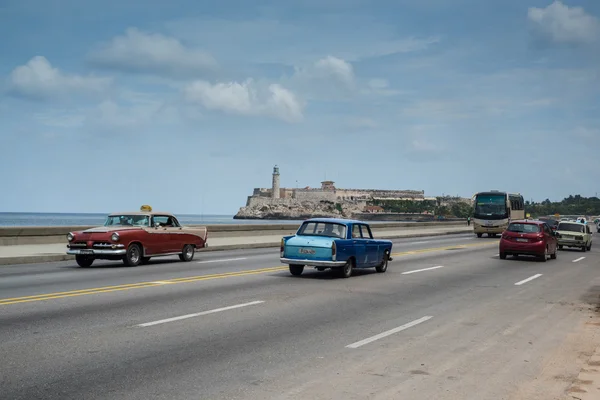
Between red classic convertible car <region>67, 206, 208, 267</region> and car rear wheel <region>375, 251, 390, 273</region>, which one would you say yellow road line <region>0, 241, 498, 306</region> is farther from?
red classic convertible car <region>67, 206, 208, 267</region>

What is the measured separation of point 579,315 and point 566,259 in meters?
17.4

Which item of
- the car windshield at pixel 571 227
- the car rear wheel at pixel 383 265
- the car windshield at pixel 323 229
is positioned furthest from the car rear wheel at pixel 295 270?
the car windshield at pixel 571 227

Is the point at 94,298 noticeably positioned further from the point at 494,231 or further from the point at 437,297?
the point at 494,231

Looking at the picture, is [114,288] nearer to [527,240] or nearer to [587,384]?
[587,384]

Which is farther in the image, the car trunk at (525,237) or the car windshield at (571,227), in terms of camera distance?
the car windshield at (571,227)

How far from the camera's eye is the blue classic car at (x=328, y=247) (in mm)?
17578

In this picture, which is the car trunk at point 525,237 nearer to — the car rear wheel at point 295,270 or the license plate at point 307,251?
the car rear wheel at point 295,270

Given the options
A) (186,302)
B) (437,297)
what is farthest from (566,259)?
(186,302)

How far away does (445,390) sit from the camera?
6.94 meters

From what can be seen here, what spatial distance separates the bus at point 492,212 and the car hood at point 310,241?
3763cm

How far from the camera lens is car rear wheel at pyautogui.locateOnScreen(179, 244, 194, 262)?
23.3 metres

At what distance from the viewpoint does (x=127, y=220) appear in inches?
844

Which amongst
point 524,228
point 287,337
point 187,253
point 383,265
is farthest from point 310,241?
point 524,228

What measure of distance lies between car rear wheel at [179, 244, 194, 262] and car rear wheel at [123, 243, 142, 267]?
2156mm
